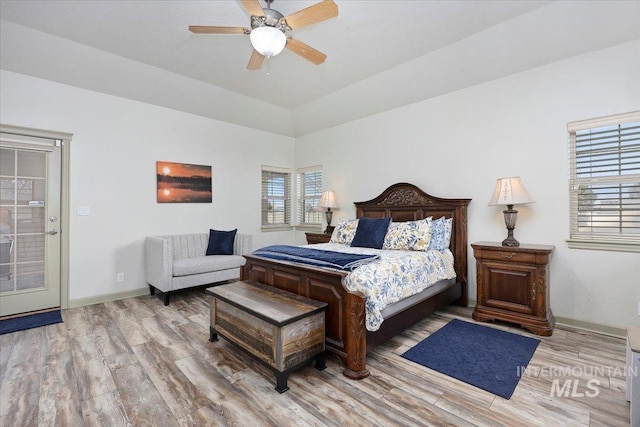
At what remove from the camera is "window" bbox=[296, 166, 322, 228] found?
587cm

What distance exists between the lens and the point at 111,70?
12.1 ft

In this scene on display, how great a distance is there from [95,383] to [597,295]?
4367 mm

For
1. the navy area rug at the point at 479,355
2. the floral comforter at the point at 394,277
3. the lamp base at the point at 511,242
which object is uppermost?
the lamp base at the point at 511,242

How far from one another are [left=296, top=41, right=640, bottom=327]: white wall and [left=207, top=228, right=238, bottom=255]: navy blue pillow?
256cm

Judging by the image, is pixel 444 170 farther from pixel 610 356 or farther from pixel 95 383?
pixel 95 383

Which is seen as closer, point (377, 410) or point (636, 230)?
point (377, 410)

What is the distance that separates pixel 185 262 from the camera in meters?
4.07

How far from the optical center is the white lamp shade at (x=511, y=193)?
122 inches

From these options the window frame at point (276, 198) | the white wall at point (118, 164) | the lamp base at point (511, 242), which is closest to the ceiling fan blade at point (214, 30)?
the white wall at point (118, 164)

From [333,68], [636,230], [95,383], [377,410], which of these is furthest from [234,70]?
[636,230]

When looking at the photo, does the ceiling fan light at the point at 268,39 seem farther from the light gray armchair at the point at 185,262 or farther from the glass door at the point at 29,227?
the glass door at the point at 29,227

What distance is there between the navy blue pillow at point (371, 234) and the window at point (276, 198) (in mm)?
2482

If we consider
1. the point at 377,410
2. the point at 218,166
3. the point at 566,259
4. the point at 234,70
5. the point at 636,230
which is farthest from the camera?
the point at 218,166

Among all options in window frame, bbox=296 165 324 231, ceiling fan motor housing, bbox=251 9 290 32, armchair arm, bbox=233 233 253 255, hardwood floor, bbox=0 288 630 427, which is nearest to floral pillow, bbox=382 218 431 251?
hardwood floor, bbox=0 288 630 427
